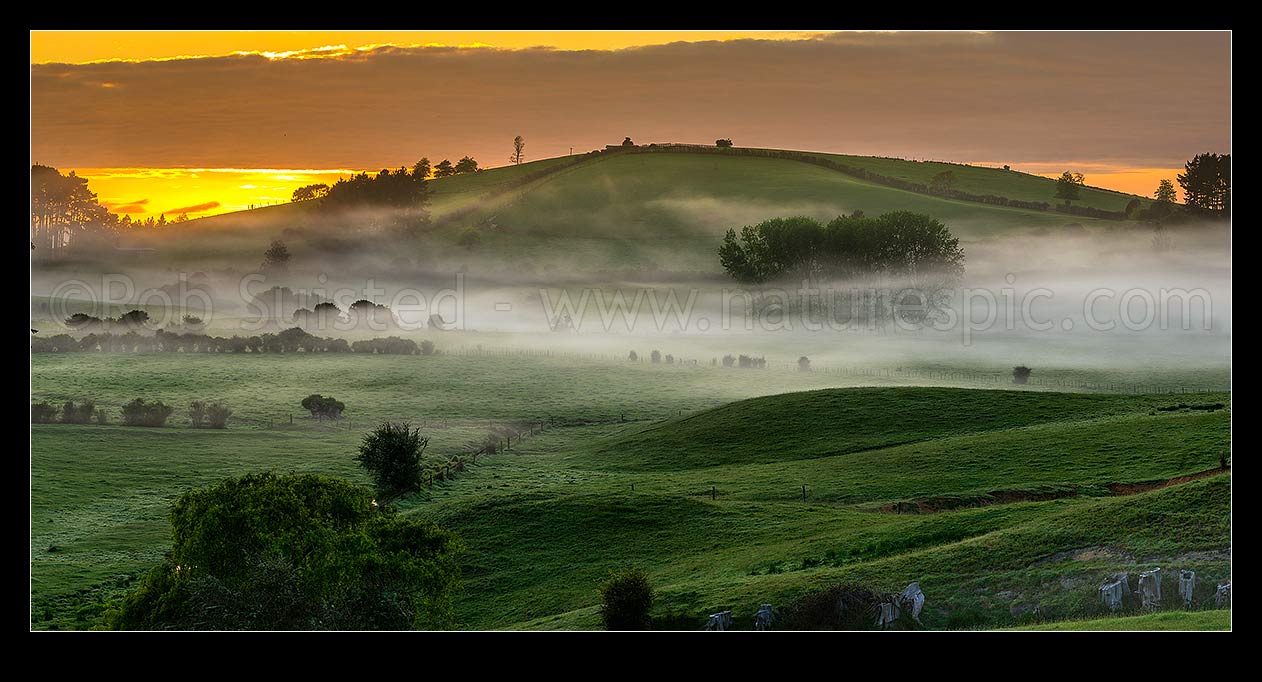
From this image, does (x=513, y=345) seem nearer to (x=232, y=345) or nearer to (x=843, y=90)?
(x=232, y=345)

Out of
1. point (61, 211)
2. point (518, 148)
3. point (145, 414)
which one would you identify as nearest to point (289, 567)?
point (145, 414)

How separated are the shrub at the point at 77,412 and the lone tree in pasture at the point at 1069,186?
354 feet

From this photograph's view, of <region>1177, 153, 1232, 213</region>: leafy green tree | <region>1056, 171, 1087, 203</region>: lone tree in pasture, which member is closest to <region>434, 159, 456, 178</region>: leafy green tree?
<region>1056, 171, 1087, 203</region>: lone tree in pasture

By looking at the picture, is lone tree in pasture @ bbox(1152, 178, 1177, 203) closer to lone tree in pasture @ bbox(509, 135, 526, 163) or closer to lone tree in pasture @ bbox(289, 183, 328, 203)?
lone tree in pasture @ bbox(509, 135, 526, 163)

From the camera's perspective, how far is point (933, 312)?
4446 inches

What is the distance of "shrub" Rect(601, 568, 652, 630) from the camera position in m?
37.1

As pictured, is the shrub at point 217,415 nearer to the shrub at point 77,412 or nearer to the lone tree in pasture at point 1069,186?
the shrub at point 77,412

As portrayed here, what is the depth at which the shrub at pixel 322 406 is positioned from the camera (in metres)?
86.6

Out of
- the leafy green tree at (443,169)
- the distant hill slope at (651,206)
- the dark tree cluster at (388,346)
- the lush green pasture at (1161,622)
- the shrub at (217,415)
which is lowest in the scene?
the lush green pasture at (1161,622)

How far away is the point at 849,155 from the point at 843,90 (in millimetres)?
64746

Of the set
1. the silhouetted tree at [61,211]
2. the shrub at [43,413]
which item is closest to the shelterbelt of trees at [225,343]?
the silhouetted tree at [61,211]

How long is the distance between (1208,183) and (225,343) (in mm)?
78881
